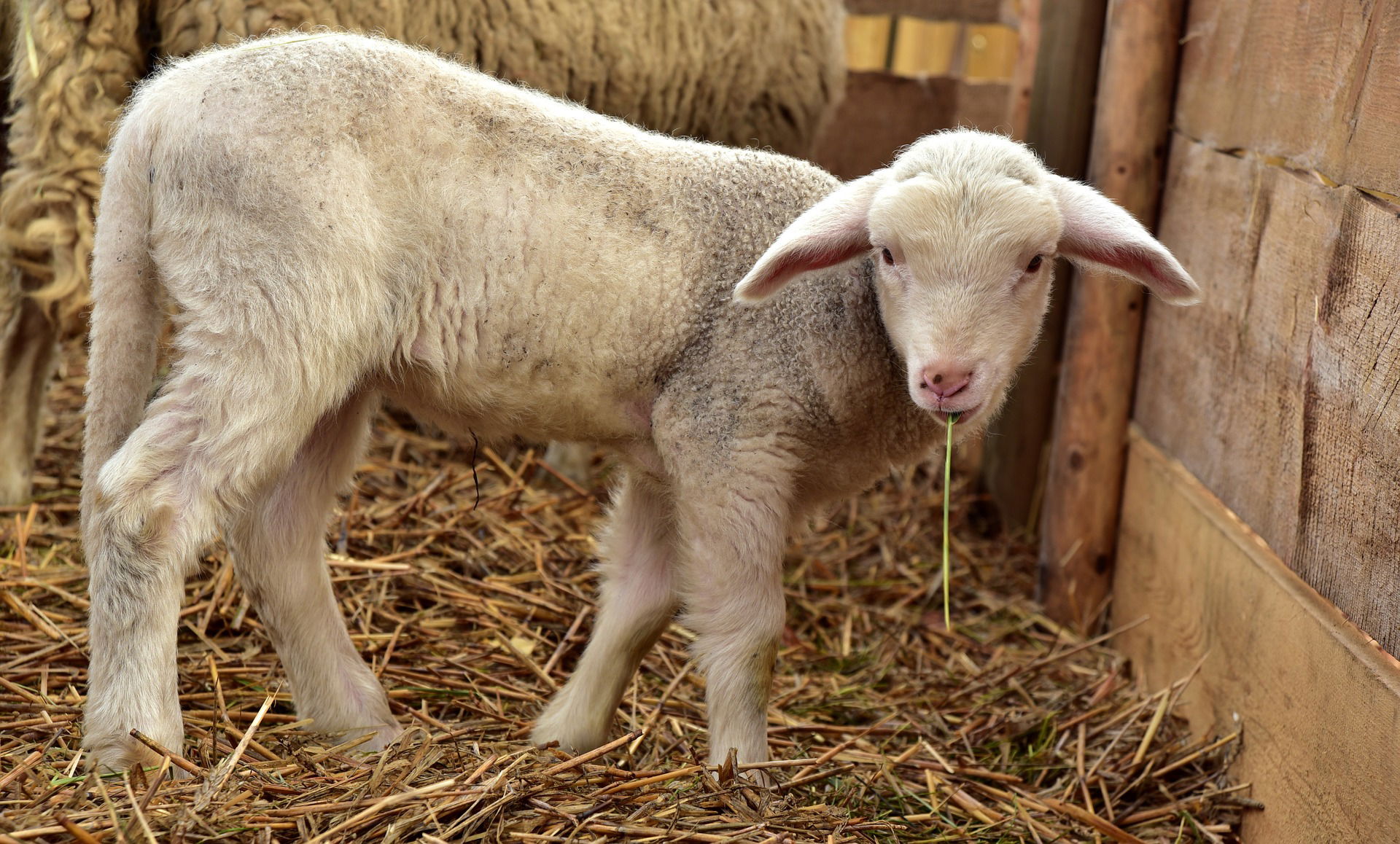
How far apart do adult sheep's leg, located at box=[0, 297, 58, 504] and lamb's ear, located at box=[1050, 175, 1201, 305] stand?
3.06m

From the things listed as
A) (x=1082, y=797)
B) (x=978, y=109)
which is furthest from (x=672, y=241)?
(x=978, y=109)

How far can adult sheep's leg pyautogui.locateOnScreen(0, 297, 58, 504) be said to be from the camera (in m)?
4.02

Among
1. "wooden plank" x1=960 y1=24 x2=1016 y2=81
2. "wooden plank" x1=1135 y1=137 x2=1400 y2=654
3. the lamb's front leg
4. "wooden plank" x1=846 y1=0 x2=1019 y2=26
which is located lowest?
the lamb's front leg

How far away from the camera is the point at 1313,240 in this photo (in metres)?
2.94

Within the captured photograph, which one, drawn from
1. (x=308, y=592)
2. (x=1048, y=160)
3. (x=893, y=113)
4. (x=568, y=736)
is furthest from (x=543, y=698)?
(x=893, y=113)

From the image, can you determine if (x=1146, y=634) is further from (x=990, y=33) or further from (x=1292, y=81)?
(x=990, y=33)

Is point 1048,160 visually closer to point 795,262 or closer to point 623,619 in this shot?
point 795,262

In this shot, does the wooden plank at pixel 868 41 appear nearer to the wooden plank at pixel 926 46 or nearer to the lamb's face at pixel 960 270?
the wooden plank at pixel 926 46

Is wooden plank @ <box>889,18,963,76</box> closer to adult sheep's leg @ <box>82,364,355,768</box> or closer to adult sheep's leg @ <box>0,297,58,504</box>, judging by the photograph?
adult sheep's leg @ <box>0,297,58,504</box>

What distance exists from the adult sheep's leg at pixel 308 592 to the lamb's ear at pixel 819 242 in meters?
0.99

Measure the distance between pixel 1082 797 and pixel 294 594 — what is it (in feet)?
6.43

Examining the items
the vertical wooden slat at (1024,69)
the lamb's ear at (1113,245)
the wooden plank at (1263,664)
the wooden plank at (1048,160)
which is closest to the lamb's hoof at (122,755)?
the lamb's ear at (1113,245)

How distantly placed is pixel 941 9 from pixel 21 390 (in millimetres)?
4268

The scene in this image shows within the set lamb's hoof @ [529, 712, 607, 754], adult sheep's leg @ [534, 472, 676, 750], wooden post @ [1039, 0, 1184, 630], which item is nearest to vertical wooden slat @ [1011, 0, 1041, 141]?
wooden post @ [1039, 0, 1184, 630]
